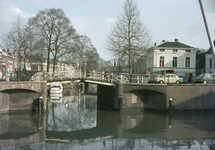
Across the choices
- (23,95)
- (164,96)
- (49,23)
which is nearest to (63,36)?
(49,23)

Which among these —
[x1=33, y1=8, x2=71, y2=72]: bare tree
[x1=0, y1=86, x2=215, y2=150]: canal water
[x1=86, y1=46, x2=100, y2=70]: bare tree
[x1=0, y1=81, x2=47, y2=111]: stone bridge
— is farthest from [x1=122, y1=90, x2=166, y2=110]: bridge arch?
[x1=86, y1=46, x2=100, y2=70]: bare tree

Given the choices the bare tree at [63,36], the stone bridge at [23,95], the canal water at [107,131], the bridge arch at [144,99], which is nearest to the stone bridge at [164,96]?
the bridge arch at [144,99]

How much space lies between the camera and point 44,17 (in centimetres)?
3206

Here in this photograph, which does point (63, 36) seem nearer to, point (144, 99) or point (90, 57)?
point (144, 99)

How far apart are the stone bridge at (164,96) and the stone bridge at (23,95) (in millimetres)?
7652

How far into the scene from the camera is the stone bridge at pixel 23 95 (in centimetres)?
1889

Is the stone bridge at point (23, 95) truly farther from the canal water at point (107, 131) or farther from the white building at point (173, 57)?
the white building at point (173, 57)

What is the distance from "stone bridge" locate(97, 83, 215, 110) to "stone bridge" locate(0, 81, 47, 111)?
7652 mm

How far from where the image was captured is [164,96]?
21.3m

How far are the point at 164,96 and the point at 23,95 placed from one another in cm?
1360

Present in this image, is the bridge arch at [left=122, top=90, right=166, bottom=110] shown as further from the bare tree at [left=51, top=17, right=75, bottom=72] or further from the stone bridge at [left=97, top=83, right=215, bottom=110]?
the bare tree at [left=51, top=17, right=75, bottom=72]

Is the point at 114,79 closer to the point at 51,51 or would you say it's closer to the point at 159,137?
the point at 159,137

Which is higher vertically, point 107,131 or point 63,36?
point 63,36

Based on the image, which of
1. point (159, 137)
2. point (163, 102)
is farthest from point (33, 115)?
point (163, 102)
